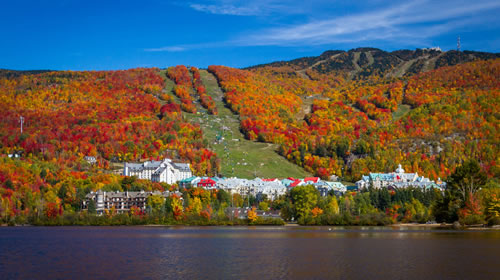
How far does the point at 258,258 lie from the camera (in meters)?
65.6

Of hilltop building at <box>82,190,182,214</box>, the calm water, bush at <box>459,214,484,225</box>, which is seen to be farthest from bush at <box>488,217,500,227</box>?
hilltop building at <box>82,190,182,214</box>

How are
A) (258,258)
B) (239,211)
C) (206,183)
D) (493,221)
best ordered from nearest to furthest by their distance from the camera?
(258,258) → (493,221) → (239,211) → (206,183)

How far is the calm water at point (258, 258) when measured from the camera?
53500 mm

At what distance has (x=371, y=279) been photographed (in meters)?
50.2

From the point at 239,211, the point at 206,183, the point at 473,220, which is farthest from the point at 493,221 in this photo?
the point at 206,183

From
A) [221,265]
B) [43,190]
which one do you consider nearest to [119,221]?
[43,190]

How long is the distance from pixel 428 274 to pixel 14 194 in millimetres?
116997

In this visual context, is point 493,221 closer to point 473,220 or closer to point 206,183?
point 473,220

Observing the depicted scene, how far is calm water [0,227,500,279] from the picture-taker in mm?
53500

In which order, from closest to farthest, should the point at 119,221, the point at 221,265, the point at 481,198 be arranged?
the point at 221,265 → the point at 481,198 → the point at 119,221

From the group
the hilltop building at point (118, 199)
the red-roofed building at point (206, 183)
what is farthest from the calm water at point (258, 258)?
the red-roofed building at point (206, 183)

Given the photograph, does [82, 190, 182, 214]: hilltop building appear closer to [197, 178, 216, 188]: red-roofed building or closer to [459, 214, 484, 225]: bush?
[197, 178, 216, 188]: red-roofed building

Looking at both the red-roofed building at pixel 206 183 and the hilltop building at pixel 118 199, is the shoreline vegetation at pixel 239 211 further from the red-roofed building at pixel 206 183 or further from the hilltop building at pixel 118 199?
the red-roofed building at pixel 206 183

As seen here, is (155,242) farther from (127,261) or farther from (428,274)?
(428,274)
